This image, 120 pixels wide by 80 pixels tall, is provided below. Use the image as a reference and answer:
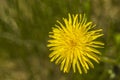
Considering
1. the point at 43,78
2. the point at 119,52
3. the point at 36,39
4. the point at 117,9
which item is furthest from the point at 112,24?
the point at 43,78

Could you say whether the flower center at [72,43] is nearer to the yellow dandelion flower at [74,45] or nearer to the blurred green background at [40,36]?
the yellow dandelion flower at [74,45]

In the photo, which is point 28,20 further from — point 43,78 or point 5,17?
point 43,78

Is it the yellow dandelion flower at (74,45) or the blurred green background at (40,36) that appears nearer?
the yellow dandelion flower at (74,45)

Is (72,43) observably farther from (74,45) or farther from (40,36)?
(40,36)

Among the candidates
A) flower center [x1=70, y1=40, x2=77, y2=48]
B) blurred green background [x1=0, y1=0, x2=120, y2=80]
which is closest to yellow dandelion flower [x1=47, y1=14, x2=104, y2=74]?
flower center [x1=70, y1=40, x2=77, y2=48]

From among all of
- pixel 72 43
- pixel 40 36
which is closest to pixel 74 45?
pixel 72 43

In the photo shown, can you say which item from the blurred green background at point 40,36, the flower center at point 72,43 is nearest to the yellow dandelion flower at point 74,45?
the flower center at point 72,43

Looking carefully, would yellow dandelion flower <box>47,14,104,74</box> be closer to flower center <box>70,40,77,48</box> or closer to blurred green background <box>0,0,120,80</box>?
flower center <box>70,40,77,48</box>
